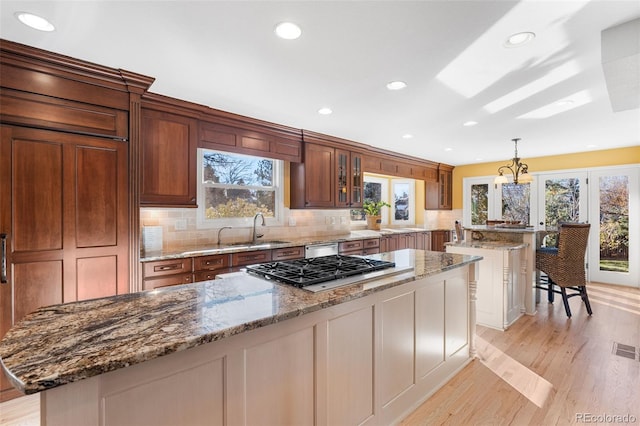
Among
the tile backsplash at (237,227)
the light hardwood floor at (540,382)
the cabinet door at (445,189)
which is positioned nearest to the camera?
the light hardwood floor at (540,382)

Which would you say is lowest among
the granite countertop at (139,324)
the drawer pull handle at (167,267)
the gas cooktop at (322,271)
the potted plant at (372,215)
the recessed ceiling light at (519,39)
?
the drawer pull handle at (167,267)

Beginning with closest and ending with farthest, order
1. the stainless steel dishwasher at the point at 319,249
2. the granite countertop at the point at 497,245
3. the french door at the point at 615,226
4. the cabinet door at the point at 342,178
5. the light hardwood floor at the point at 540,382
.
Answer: the light hardwood floor at the point at 540,382 < the granite countertop at the point at 497,245 < the stainless steel dishwasher at the point at 319,249 < the cabinet door at the point at 342,178 < the french door at the point at 615,226

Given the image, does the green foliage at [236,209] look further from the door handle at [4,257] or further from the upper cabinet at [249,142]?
the door handle at [4,257]

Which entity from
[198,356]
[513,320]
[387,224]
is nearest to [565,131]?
[513,320]

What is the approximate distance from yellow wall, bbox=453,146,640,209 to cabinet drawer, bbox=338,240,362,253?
3871mm

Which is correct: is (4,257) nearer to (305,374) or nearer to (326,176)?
(305,374)

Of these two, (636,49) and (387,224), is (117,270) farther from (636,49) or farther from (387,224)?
(387,224)

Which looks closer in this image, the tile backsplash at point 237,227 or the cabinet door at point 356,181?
the tile backsplash at point 237,227

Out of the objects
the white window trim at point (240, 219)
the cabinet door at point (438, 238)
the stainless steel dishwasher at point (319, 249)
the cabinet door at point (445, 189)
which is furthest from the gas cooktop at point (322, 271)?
the cabinet door at point (445, 189)

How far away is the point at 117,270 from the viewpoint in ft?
8.07

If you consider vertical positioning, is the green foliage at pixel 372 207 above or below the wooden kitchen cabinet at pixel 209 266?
above

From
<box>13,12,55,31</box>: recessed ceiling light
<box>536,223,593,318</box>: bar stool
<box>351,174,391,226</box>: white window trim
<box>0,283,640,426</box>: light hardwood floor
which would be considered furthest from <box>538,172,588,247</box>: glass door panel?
<box>13,12,55,31</box>: recessed ceiling light

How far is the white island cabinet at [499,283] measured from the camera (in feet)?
11.3

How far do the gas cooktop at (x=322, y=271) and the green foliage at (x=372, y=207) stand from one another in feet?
12.8
